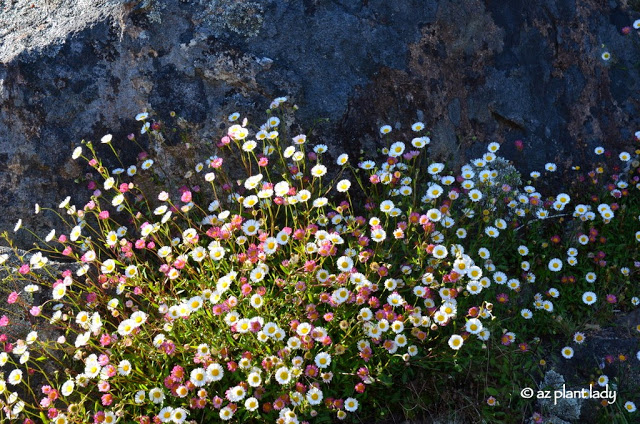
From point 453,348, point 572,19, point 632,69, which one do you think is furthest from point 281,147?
point 632,69

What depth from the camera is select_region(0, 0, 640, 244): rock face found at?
3982mm

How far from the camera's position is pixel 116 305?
10.4 feet

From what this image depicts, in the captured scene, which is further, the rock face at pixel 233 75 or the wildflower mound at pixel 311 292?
the rock face at pixel 233 75

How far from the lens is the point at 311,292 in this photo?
328 centimetres

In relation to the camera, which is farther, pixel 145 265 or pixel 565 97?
pixel 565 97

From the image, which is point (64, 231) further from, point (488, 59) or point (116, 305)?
Answer: point (488, 59)

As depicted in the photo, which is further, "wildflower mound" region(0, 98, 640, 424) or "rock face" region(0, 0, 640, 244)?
"rock face" region(0, 0, 640, 244)

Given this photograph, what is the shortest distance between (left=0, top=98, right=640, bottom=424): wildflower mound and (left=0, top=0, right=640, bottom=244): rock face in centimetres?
14

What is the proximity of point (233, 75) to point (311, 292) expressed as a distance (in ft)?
4.89

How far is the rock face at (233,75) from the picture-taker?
398 cm

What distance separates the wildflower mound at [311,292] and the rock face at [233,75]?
0.46 feet

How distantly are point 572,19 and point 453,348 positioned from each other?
2745mm

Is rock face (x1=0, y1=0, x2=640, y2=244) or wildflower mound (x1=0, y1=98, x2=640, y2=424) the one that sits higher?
rock face (x1=0, y1=0, x2=640, y2=244)

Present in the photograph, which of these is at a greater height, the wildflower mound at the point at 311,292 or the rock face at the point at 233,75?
the rock face at the point at 233,75
